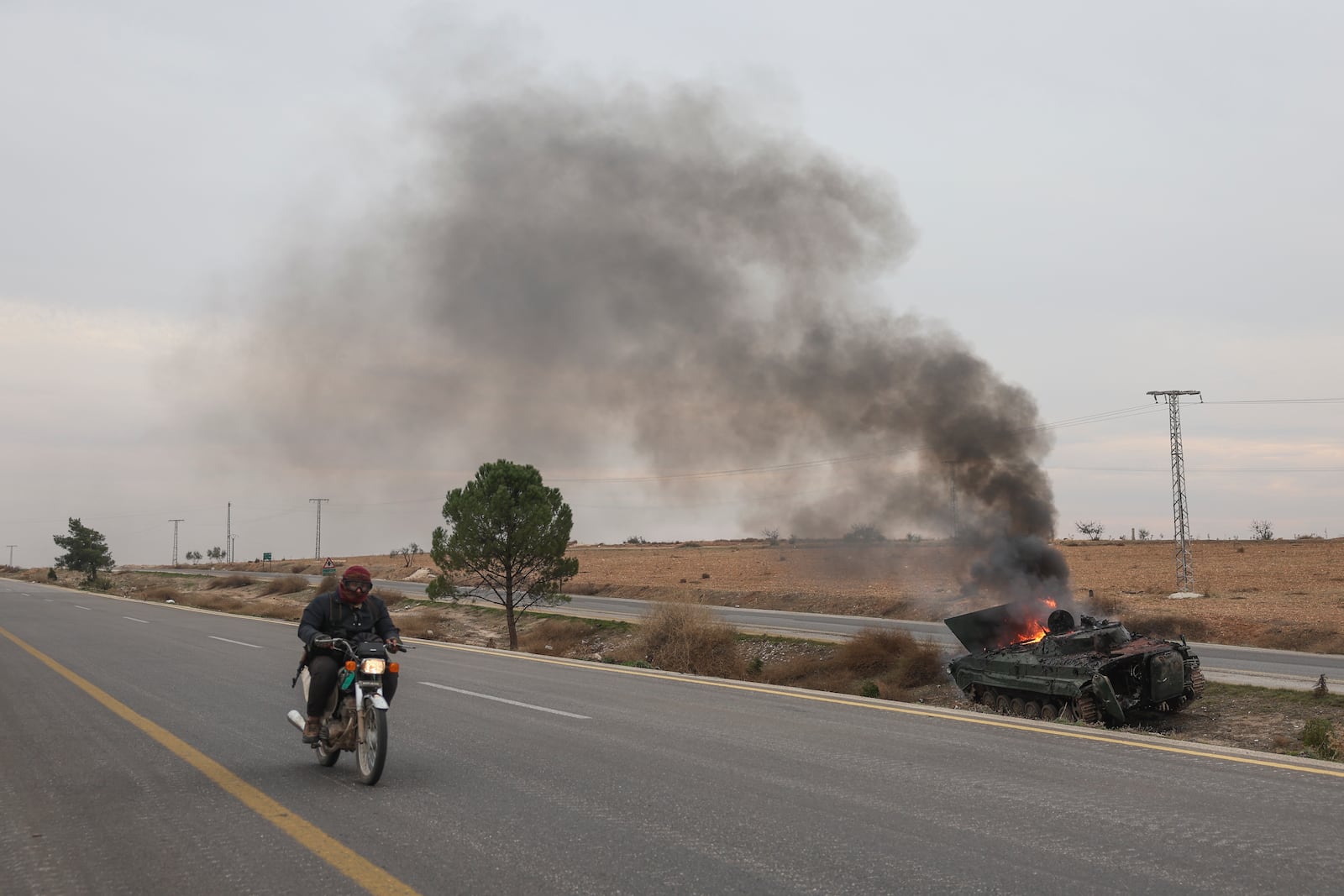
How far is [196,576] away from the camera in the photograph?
82312 millimetres

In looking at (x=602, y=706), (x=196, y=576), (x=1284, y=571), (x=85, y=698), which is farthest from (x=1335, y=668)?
(x=196, y=576)

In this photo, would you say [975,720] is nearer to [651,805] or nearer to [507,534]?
[651,805]

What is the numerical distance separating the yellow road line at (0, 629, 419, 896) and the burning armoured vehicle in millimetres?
12229

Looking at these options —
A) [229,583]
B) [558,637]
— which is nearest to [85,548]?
[229,583]

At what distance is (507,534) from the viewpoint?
104ft

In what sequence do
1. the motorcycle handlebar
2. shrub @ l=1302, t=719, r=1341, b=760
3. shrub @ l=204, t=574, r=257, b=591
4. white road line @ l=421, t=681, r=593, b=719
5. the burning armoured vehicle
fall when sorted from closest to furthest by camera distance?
the motorcycle handlebar
white road line @ l=421, t=681, r=593, b=719
shrub @ l=1302, t=719, r=1341, b=760
the burning armoured vehicle
shrub @ l=204, t=574, r=257, b=591

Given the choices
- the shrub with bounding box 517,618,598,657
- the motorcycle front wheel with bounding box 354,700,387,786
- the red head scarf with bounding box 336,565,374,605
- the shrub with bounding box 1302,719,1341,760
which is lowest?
the shrub with bounding box 517,618,598,657

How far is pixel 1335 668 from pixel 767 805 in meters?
20.8

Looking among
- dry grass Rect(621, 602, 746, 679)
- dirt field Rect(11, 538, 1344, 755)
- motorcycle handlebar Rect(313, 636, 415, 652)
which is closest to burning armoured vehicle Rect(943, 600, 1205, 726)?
dirt field Rect(11, 538, 1344, 755)

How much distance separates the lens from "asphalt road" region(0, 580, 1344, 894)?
4.77 metres

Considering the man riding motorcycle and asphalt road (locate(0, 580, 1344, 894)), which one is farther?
the man riding motorcycle

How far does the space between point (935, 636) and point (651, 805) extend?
970 inches

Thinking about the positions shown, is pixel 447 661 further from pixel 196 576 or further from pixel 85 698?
pixel 196 576

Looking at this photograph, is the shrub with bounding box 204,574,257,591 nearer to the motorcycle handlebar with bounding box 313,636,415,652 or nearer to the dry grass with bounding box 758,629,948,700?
the dry grass with bounding box 758,629,948,700
